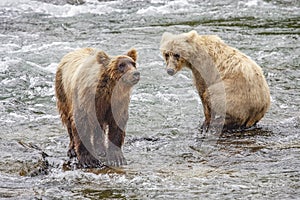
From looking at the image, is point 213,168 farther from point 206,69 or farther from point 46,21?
point 46,21

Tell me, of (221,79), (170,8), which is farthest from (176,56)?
(170,8)

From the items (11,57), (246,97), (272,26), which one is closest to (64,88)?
(246,97)

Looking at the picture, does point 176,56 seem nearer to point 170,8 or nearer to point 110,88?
point 110,88

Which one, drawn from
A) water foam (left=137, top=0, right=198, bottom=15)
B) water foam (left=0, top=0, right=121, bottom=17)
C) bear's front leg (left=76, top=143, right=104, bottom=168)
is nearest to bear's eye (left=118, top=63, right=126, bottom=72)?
bear's front leg (left=76, top=143, right=104, bottom=168)

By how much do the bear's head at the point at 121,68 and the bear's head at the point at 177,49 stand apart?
1467 mm

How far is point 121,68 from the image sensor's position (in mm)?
6430

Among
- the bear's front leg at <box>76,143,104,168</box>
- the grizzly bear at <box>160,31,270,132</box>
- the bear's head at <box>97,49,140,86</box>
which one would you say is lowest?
the bear's front leg at <box>76,143,104,168</box>

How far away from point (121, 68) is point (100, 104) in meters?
0.41

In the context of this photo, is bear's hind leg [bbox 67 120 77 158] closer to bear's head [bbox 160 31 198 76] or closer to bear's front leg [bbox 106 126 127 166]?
bear's front leg [bbox 106 126 127 166]

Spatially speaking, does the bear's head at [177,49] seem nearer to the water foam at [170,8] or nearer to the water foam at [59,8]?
the water foam at [170,8]

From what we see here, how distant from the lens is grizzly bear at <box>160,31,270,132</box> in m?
7.78

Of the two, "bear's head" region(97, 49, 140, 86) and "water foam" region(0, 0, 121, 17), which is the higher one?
"bear's head" region(97, 49, 140, 86)

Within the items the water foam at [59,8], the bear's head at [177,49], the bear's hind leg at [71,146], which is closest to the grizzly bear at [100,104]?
the bear's hind leg at [71,146]

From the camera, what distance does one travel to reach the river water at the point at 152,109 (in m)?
5.85
